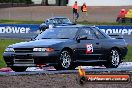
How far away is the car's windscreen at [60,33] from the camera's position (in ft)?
59.5

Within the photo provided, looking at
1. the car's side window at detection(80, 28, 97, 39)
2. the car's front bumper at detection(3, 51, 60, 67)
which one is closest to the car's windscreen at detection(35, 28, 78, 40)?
the car's side window at detection(80, 28, 97, 39)

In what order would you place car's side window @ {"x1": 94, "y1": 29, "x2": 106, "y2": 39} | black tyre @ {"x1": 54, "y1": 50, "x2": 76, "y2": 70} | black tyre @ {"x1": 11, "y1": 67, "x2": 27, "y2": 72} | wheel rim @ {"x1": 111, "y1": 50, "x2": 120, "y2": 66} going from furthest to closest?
car's side window @ {"x1": 94, "y1": 29, "x2": 106, "y2": 39}, wheel rim @ {"x1": 111, "y1": 50, "x2": 120, "y2": 66}, black tyre @ {"x1": 11, "y1": 67, "x2": 27, "y2": 72}, black tyre @ {"x1": 54, "y1": 50, "x2": 76, "y2": 70}

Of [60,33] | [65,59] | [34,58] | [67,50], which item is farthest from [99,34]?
[34,58]

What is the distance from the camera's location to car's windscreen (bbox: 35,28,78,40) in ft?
59.5

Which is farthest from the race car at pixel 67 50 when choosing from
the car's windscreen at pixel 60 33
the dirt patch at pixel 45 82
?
the dirt patch at pixel 45 82

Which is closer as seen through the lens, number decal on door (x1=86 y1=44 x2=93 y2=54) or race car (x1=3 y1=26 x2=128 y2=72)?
race car (x1=3 y1=26 x2=128 y2=72)

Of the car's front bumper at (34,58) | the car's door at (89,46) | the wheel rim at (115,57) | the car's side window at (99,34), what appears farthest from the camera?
the car's side window at (99,34)

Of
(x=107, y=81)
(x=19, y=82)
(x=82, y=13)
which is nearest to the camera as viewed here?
(x=107, y=81)

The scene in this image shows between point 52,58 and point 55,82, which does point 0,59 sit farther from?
point 55,82

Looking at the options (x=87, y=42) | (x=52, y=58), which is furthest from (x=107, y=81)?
(x=87, y=42)

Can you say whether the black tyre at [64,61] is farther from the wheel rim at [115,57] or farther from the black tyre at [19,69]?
the wheel rim at [115,57]

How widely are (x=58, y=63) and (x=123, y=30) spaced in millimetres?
22223

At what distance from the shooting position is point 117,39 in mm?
19375

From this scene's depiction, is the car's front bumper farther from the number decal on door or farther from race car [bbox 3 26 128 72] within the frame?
the number decal on door
